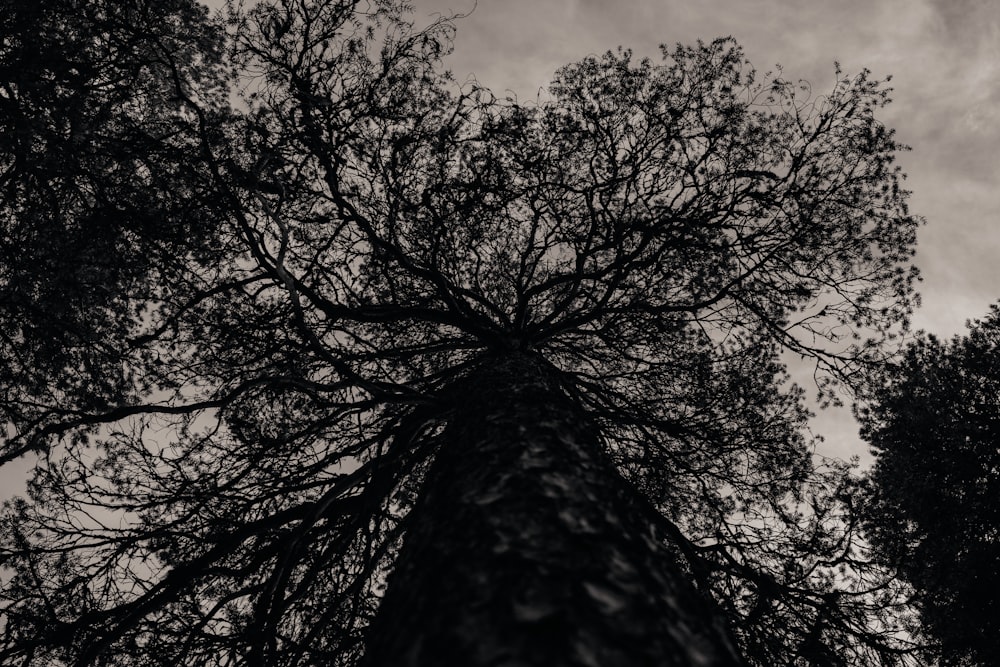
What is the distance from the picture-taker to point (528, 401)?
3.00 meters

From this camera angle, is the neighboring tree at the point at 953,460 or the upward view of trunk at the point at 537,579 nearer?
the upward view of trunk at the point at 537,579

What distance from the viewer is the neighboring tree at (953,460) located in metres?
9.30

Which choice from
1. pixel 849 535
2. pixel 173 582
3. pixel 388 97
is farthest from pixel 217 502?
pixel 849 535

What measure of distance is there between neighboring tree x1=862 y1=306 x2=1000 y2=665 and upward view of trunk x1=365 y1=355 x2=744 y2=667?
32.9ft

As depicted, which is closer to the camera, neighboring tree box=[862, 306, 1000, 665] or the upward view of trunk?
the upward view of trunk

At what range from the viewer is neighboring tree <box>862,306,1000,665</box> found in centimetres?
930

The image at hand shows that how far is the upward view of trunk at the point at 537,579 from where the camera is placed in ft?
3.46

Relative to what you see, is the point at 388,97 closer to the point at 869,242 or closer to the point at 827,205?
the point at 827,205

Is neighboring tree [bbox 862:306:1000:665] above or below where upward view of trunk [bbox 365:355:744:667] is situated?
above

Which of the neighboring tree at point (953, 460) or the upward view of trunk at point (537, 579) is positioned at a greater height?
the neighboring tree at point (953, 460)

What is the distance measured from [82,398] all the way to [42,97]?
337 centimetres

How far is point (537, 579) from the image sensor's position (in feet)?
4.10

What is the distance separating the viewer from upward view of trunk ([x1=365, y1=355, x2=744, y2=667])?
3.46 ft

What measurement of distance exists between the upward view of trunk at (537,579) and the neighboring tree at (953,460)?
1002 centimetres
